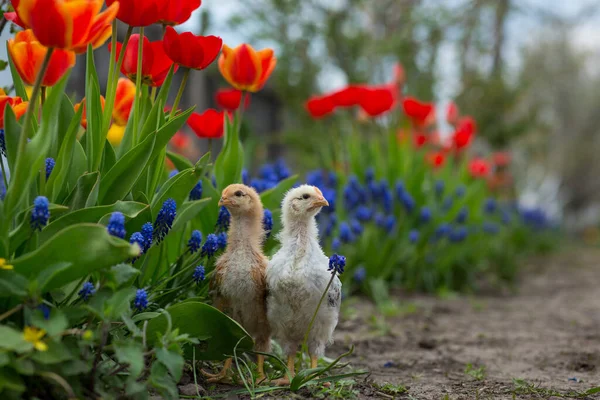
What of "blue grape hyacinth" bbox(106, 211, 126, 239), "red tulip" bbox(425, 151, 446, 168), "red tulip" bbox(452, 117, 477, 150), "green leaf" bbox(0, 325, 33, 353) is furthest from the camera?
"red tulip" bbox(425, 151, 446, 168)

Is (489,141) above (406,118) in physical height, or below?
above

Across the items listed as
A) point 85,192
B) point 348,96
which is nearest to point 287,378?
point 85,192

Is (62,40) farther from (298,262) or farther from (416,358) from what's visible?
(416,358)

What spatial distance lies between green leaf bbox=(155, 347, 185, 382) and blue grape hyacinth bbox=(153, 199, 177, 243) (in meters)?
0.43

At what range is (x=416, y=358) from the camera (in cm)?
290

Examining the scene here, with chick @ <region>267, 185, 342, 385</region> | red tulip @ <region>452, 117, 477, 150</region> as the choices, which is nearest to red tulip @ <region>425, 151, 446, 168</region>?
red tulip @ <region>452, 117, 477, 150</region>

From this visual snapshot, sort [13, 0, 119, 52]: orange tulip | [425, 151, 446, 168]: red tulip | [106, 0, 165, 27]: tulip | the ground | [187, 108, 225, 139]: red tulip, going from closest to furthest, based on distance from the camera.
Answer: [13, 0, 119, 52]: orange tulip → [106, 0, 165, 27]: tulip → the ground → [187, 108, 225, 139]: red tulip → [425, 151, 446, 168]: red tulip

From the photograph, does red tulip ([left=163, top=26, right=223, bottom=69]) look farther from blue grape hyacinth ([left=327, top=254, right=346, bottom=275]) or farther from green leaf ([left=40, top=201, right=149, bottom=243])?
blue grape hyacinth ([left=327, top=254, right=346, bottom=275])

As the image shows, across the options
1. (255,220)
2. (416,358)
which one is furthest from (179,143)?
(255,220)

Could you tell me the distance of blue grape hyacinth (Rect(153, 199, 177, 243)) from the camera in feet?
5.92

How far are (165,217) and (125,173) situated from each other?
17cm

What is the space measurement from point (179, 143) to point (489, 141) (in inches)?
227

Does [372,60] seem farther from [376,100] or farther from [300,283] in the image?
[300,283]

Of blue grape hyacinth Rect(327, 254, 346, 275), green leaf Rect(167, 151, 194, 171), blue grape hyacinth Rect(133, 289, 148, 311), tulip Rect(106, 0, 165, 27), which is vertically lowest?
blue grape hyacinth Rect(133, 289, 148, 311)
